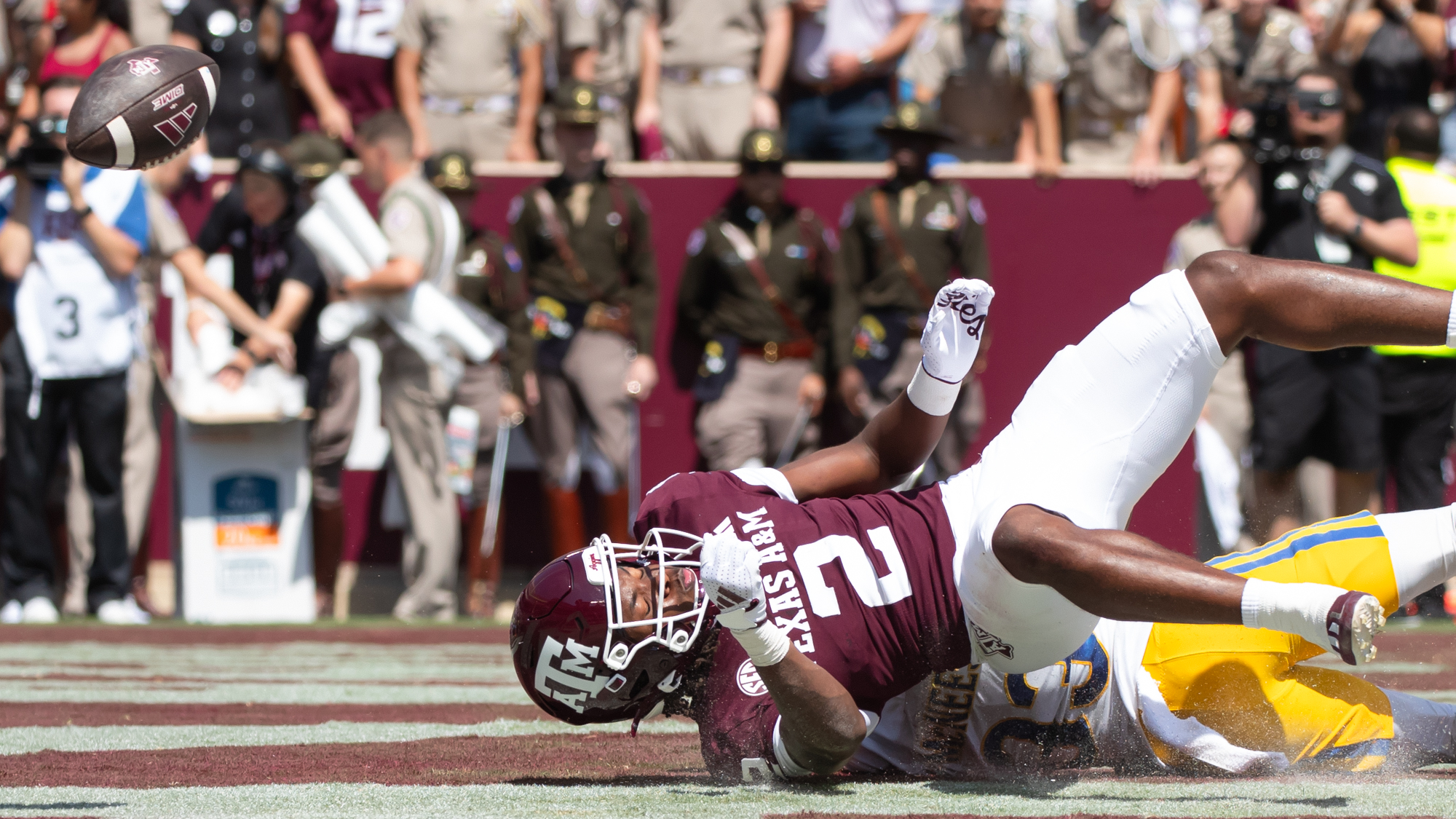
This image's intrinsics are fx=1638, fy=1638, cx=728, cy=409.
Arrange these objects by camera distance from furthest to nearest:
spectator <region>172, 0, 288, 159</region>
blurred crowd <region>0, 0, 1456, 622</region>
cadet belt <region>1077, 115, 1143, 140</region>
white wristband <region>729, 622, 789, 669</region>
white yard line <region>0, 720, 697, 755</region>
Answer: cadet belt <region>1077, 115, 1143, 140</region> < spectator <region>172, 0, 288, 159</region> < blurred crowd <region>0, 0, 1456, 622</region> < white yard line <region>0, 720, 697, 755</region> < white wristband <region>729, 622, 789, 669</region>

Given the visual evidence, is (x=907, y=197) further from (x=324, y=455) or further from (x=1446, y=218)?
(x=324, y=455)

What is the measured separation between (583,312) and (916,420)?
14.8 feet

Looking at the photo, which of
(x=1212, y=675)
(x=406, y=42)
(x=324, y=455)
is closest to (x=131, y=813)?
(x=1212, y=675)

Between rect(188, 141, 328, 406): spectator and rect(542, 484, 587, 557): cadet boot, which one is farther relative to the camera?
rect(542, 484, 587, 557): cadet boot

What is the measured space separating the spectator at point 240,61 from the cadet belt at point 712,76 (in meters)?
2.11

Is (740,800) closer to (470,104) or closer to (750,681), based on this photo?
(750,681)

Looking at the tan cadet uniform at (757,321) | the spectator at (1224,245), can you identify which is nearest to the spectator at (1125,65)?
the spectator at (1224,245)

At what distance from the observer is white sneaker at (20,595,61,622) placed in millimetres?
7832

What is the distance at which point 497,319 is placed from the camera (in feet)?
27.2

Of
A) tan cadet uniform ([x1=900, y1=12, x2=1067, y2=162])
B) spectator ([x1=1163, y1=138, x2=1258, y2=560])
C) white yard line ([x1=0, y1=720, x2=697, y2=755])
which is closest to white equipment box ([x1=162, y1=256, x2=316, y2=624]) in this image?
tan cadet uniform ([x1=900, y1=12, x2=1067, y2=162])

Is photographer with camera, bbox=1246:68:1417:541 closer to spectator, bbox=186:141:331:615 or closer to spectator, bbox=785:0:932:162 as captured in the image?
spectator, bbox=785:0:932:162

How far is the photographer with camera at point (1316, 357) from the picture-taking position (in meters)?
7.27

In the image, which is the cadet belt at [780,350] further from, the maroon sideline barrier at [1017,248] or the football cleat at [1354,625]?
the football cleat at [1354,625]

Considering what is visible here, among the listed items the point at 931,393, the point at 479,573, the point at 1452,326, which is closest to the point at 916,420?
the point at 931,393
